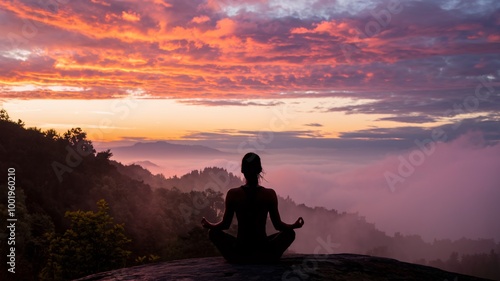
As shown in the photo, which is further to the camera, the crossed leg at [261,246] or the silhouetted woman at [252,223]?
the crossed leg at [261,246]

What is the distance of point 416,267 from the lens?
502 inches

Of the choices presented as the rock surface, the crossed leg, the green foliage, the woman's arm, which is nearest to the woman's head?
the woman's arm

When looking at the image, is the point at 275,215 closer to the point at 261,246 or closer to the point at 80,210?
the point at 261,246

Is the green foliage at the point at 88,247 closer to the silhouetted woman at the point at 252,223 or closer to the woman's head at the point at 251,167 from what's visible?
the silhouetted woman at the point at 252,223

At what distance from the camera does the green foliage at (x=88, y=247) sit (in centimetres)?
2558

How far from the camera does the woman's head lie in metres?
11.2

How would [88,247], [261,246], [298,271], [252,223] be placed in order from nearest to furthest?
[298,271], [252,223], [261,246], [88,247]

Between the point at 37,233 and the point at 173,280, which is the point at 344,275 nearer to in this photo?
the point at 173,280

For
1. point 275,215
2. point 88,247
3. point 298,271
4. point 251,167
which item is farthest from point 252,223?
point 88,247

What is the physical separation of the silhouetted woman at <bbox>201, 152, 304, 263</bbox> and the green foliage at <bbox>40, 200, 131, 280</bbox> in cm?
1549

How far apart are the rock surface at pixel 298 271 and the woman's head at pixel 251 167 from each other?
1956 mm

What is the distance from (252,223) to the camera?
11.3 meters

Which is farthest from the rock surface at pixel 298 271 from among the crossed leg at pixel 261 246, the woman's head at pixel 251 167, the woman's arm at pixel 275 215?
the woman's head at pixel 251 167

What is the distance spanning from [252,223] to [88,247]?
16862mm
